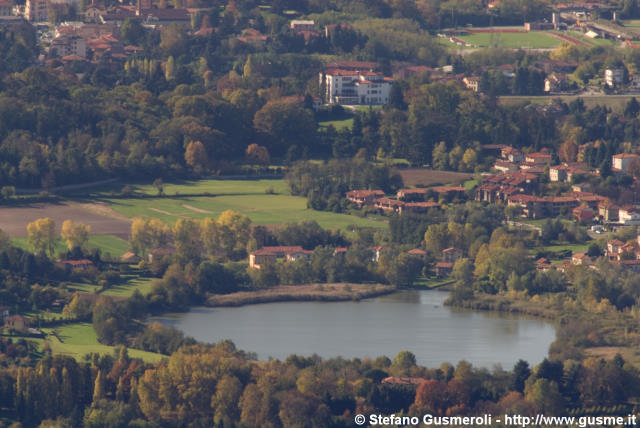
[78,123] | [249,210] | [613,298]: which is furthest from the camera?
[78,123]

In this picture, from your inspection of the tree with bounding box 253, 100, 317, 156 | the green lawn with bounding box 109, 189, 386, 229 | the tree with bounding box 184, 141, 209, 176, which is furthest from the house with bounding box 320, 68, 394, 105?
the green lawn with bounding box 109, 189, 386, 229

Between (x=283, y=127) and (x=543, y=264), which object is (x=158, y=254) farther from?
(x=283, y=127)

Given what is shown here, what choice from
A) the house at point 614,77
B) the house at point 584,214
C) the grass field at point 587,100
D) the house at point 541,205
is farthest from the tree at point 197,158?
the house at point 614,77

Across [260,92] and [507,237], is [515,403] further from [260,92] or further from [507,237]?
[260,92]

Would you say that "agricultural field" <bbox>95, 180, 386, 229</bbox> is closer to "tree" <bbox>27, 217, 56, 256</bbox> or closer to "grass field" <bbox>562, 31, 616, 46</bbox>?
"tree" <bbox>27, 217, 56, 256</bbox>

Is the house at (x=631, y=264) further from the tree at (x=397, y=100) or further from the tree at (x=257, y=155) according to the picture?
the tree at (x=397, y=100)

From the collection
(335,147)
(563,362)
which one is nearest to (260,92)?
(335,147)
